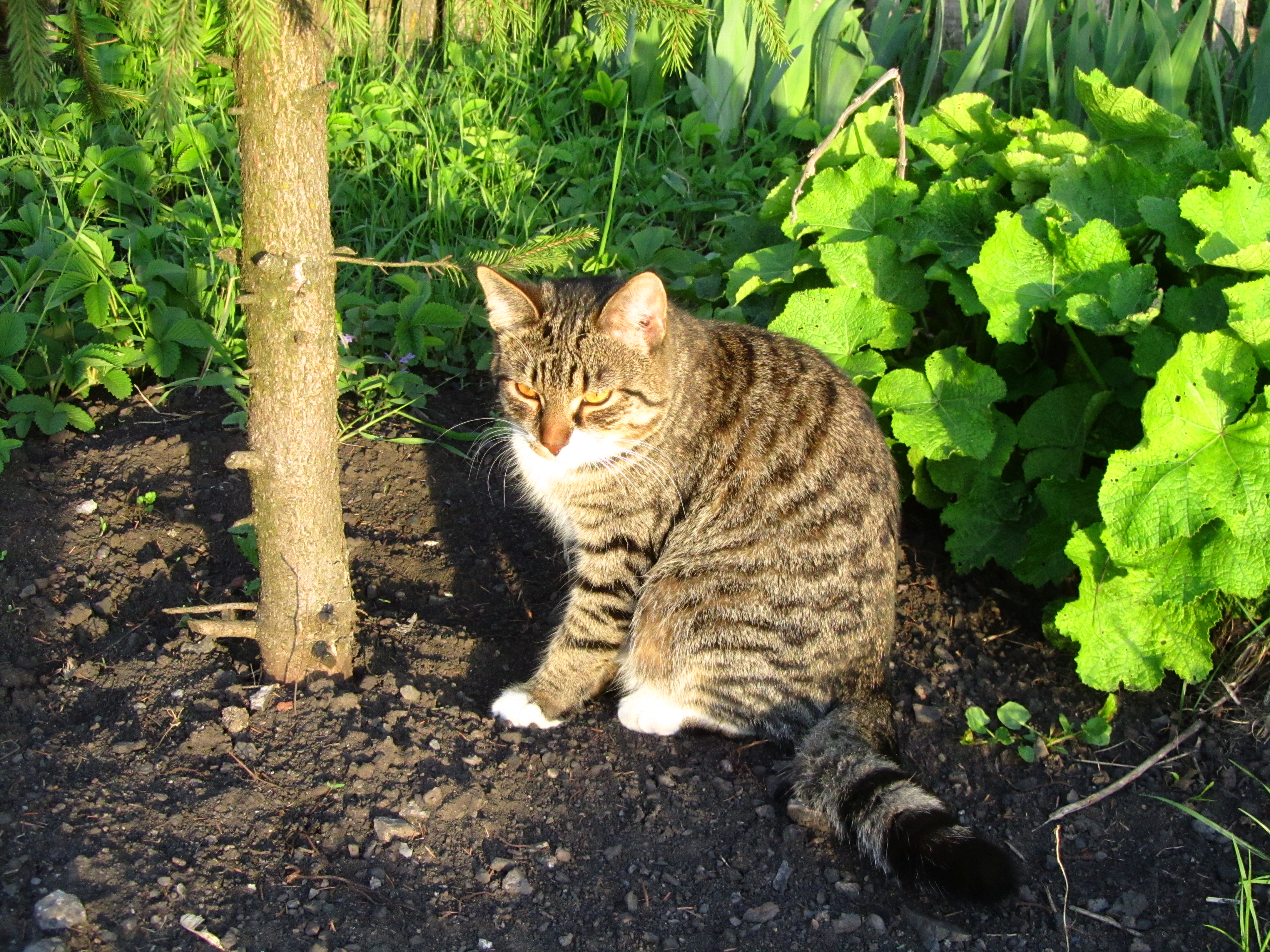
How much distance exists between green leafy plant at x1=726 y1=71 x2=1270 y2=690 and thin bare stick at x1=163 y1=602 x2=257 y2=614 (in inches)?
74.8

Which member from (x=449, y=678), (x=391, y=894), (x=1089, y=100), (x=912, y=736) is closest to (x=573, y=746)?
(x=449, y=678)

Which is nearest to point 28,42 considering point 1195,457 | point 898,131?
point 898,131

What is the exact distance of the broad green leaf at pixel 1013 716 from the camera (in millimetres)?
3176

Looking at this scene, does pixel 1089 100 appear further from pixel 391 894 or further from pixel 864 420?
pixel 391 894

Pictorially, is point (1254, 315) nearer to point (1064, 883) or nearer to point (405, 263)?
point (1064, 883)

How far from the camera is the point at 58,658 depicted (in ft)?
10.1

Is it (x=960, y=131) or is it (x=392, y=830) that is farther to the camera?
(x=960, y=131)

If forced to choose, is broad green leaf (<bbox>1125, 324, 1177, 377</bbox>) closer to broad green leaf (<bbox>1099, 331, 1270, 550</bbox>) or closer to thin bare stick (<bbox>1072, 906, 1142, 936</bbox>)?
broad green leaf (<bbox>1099, 331, 1270, 550</bbox>)

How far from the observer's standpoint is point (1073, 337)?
3.23m

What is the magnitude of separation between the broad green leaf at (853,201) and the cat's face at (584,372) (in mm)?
873

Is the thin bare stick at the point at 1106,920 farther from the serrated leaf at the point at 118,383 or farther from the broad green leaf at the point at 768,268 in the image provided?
the serrated leaf at the point at 118,383

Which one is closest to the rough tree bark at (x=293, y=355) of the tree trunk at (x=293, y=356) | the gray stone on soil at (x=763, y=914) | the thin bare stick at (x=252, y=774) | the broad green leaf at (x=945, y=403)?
the tree trunk at (x=293, y=356)

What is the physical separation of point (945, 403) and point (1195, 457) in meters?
0.81

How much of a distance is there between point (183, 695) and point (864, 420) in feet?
6.72
